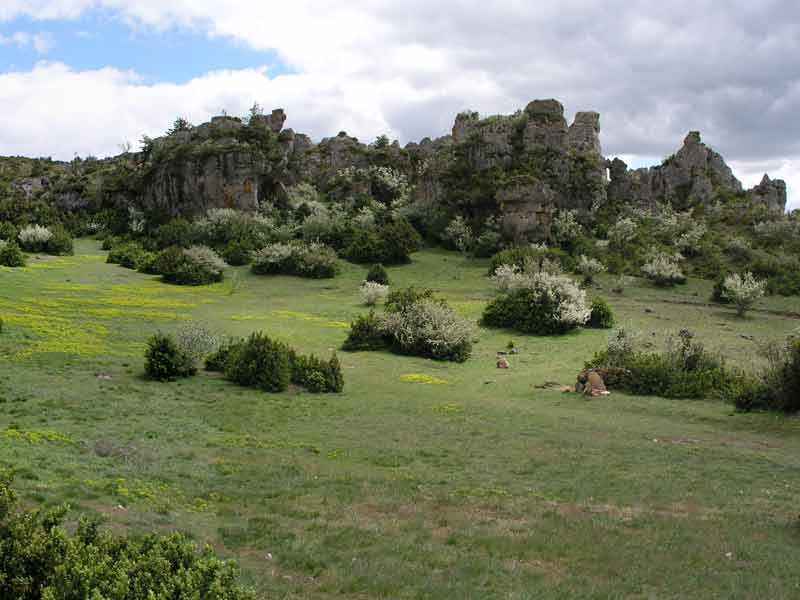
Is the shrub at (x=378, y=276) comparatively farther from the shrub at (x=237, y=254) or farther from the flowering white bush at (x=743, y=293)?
the flowering white bush at (x=743, y=293)

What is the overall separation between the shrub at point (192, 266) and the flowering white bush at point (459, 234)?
73.5 feet

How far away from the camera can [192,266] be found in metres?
50.8

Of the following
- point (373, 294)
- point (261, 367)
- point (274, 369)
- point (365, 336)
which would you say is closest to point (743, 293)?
point (373, 294)

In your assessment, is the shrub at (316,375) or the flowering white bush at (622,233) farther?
the flowering white bush at (622,233)

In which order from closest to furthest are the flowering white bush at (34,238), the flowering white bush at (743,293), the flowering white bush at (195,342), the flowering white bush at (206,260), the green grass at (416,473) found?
1. the green grass at (416,473)
2. the flowering white bush at (195,342)
3. the flowering white bush at (743,293)
4. the flowering white bush at (206,260)
5. the flowering white bush at (34,238)

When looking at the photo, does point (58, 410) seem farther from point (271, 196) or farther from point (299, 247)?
point (271, 196)

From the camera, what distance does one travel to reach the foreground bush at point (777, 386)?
2103 centimetres

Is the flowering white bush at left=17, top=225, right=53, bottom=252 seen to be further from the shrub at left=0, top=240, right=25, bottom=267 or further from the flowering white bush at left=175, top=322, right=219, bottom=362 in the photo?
the flowering white bush at left=175, top=322, right=219, bottom=362

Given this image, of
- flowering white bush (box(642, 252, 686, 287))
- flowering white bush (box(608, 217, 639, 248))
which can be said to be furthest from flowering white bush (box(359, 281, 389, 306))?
flowering white bush (box(608, 217, 639, 248))

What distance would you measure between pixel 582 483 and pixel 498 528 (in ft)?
12.1

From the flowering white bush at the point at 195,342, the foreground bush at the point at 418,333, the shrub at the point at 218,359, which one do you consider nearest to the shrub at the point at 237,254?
the foreground bush at the point at 418,333

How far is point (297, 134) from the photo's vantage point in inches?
3984

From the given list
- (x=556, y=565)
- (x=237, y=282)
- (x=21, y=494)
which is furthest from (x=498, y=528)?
(x=237, y=282)

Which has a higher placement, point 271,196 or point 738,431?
point 271,196
